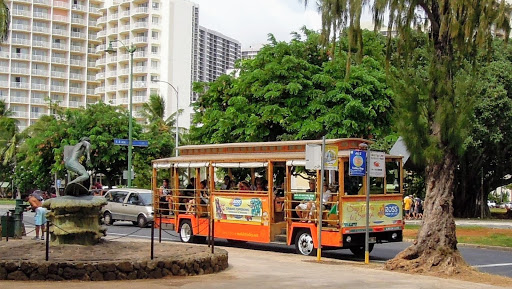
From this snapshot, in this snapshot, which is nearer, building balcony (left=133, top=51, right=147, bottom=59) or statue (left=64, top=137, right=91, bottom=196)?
statue (left=64, top=137, right=91, bottom=196)

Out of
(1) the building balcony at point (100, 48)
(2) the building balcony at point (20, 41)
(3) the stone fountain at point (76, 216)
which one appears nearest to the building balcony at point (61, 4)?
(2) the building balcony at point (20, 41)

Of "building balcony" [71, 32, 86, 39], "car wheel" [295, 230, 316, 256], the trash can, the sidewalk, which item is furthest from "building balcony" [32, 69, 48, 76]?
the sidewalk

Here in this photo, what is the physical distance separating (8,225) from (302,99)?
57.4 ft

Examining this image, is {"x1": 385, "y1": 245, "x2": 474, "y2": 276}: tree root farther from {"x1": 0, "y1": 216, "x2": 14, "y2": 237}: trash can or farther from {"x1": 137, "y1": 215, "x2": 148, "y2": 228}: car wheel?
{"x1": 137, "y1": 215, "x2": 148, "y2": 228}: car wheel

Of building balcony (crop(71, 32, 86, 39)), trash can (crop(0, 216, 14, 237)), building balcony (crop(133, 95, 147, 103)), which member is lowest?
trash can (crop(0, 216, 14, 237))

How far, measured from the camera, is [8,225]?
66.1 ft

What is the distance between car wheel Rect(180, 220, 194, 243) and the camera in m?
21.7

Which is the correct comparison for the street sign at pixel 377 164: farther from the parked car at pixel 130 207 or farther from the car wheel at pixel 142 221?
the car wheel at pixel 142 221

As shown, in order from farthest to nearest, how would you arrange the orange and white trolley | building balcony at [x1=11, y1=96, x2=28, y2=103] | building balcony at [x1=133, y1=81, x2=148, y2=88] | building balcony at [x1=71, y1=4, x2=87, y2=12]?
building balcony at [x1=71, y1=4, x2=87, y2=12] < building balcony at [x1=11, y1=96, x2=28, y2=103] < building balcony at [x1=133, y1=81, x2=148, y2=88] < the orange and white trolley

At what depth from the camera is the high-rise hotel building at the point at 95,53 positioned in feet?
291

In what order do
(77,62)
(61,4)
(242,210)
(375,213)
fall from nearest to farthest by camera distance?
1. (375,213)
2. (242,210)
3. (61,4)
4. (77,62)

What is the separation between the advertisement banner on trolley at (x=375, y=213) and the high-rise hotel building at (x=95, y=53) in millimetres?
66624

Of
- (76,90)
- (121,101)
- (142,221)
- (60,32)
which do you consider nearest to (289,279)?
(142,221)

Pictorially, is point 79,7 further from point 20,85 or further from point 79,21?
point 20,85
